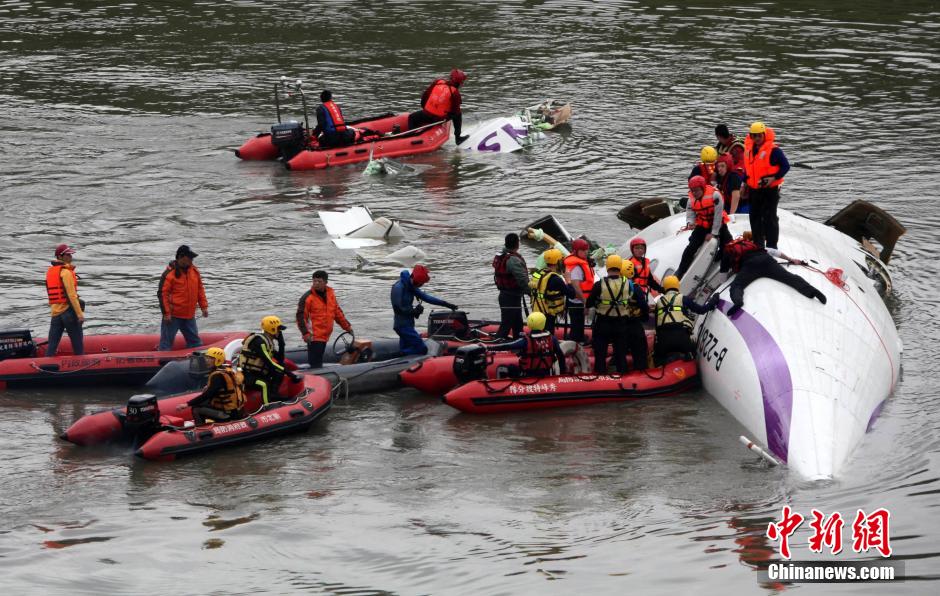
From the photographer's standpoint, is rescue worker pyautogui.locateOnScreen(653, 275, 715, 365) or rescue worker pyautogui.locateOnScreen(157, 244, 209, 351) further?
rescue worker pyautogui.locateOnScreen(157, 244, 209, 351)

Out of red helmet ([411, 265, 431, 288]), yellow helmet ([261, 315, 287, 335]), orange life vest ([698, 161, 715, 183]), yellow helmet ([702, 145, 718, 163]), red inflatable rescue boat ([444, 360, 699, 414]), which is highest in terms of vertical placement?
yellow helmet ([702, 145, 718, 163])

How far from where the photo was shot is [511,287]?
15734mm

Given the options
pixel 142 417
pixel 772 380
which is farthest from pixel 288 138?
pixel 772 380

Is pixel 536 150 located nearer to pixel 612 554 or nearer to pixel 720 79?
pixel 720 79

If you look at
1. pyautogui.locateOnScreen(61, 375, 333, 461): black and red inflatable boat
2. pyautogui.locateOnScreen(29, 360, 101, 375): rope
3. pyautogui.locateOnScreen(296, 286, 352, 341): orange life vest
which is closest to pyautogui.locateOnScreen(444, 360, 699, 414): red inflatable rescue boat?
pyautogui.locateOnScreen(61, 375, 333, 461): black and red inflatable boat

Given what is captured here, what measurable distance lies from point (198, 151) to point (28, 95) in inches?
274

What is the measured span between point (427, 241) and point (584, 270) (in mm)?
5839

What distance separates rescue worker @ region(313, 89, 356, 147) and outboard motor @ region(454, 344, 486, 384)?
38.0 ft

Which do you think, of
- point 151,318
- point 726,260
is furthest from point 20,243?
point 726,260

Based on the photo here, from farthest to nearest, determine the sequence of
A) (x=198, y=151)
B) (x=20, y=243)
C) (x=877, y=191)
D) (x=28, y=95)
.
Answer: (x=28, y=95), (x=198, y=151), (x=877, y=191), (x=20, y=243)

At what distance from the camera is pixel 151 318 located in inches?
692

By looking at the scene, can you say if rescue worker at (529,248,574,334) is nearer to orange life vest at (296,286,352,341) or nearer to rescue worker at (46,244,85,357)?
orange life vest at (296,286,352,341)

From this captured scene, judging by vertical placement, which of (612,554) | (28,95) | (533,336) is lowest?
(612,554)

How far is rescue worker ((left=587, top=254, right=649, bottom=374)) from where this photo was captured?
47.3 ft
